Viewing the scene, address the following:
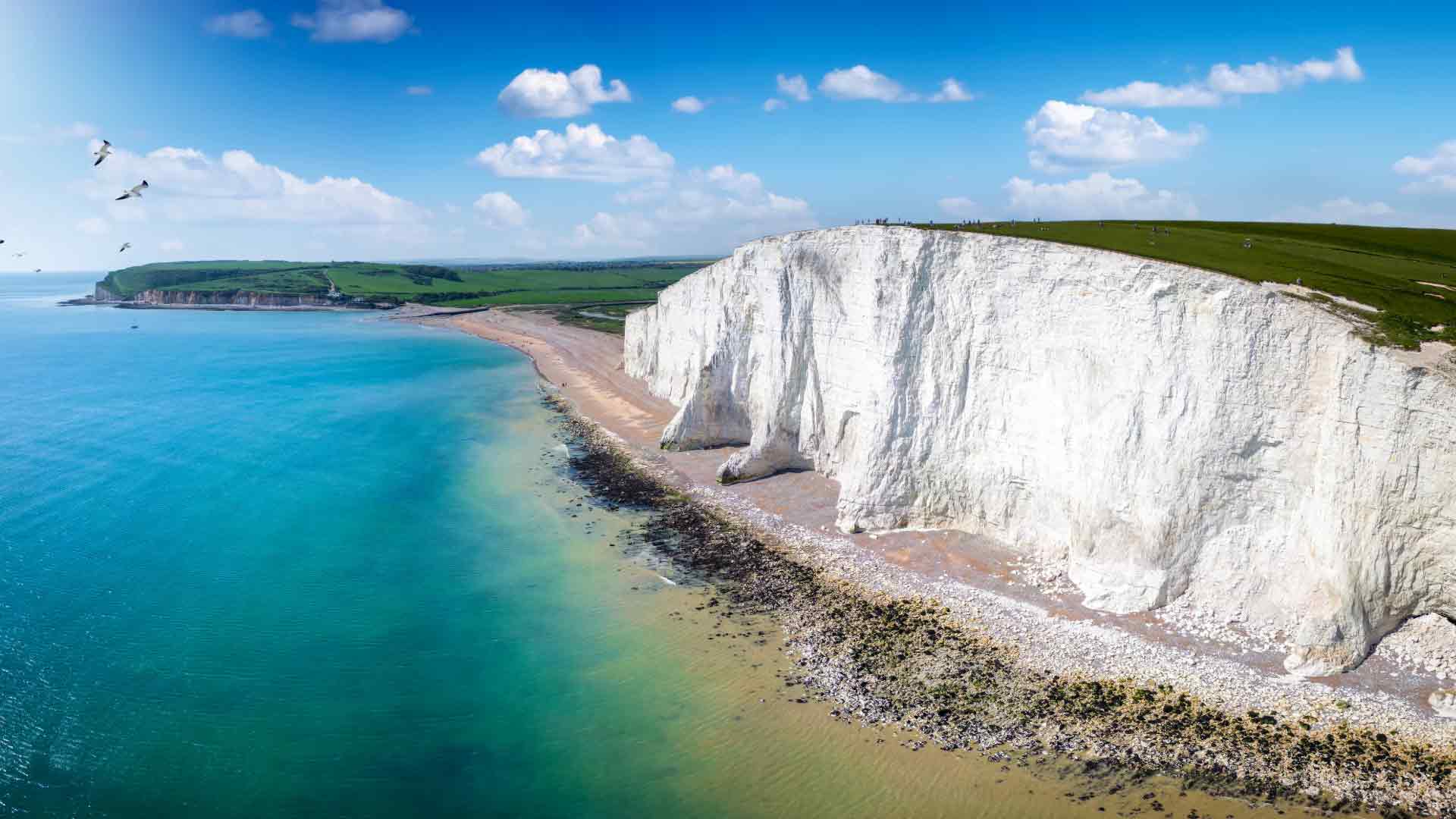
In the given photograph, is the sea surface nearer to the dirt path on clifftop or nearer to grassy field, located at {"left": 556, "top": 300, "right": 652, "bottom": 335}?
the dirt path on clifftop

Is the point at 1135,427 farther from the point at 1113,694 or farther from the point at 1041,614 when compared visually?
the point at 1113,694

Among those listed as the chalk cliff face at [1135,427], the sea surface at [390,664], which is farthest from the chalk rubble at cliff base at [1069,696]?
the chalk cliff face at [1135,427]

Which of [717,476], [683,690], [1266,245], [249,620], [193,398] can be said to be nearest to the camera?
[683,690]

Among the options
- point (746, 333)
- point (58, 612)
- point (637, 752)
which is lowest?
point (637, 752)

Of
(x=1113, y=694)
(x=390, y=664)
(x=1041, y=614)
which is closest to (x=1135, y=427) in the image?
(x=1041, y=614)

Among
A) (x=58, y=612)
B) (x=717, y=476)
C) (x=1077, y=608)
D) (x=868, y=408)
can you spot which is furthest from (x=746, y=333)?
(x=58, y=612)

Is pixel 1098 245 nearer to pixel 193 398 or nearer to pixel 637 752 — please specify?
pixel 637 752

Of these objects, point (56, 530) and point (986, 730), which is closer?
point (986, 730)
